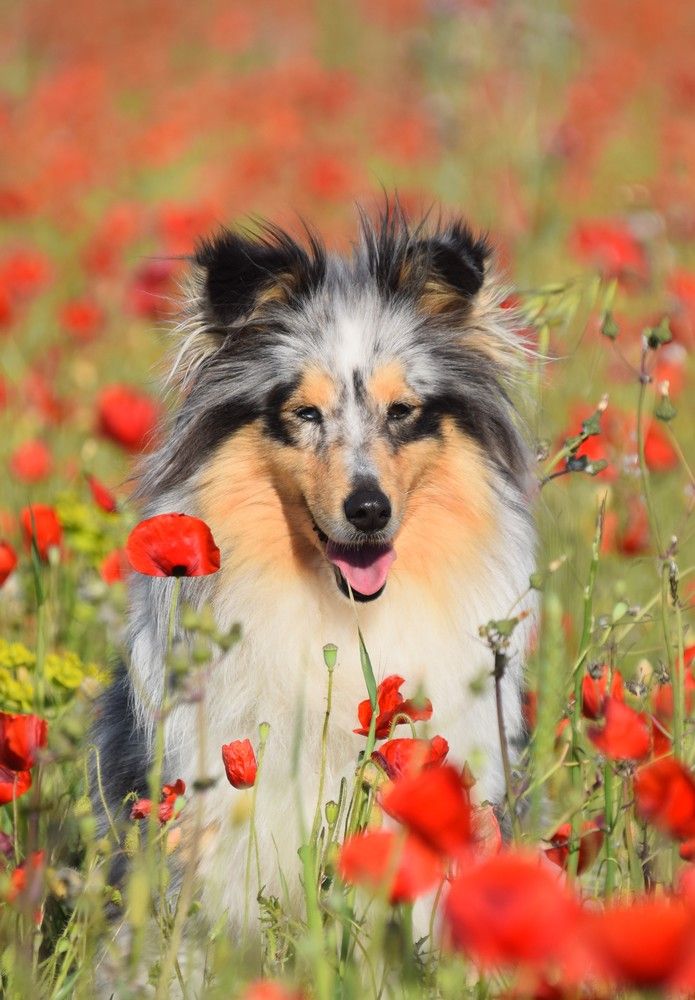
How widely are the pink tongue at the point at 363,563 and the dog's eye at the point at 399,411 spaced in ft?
1.17

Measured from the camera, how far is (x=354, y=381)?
336 centimetres

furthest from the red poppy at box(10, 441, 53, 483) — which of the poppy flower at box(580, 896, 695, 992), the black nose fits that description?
the poppy flower at box(580, 896, 695, 992)

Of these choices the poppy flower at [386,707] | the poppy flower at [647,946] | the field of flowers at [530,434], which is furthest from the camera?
the poppy flower at [386,707]

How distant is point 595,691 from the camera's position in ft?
8.19

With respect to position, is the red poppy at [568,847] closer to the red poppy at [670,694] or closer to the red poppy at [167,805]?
the red poppy at [670,694]

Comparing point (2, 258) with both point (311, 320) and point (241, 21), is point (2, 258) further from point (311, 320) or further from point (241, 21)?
point (241, 21)

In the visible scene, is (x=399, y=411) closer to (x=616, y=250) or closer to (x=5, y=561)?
(x=5, y=561)

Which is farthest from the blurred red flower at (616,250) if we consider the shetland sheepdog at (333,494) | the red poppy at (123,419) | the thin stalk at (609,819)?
the thin stalk at (609,819)

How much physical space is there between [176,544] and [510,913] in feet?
3.34

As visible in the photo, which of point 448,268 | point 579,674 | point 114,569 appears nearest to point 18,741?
point 579,674

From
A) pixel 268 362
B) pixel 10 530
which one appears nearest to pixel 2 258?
pixel 10 530

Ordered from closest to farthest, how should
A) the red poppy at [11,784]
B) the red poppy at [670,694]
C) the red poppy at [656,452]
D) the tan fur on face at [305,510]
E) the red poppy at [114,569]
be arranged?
the red poppy at [11,784]
the red poppy at [670,694]
the tan fur on face at [305,510]
the red poppy at [114,569]
the red poppy at [656,452]

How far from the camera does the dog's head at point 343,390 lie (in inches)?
132

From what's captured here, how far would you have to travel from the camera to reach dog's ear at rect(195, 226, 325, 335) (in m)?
3.39
